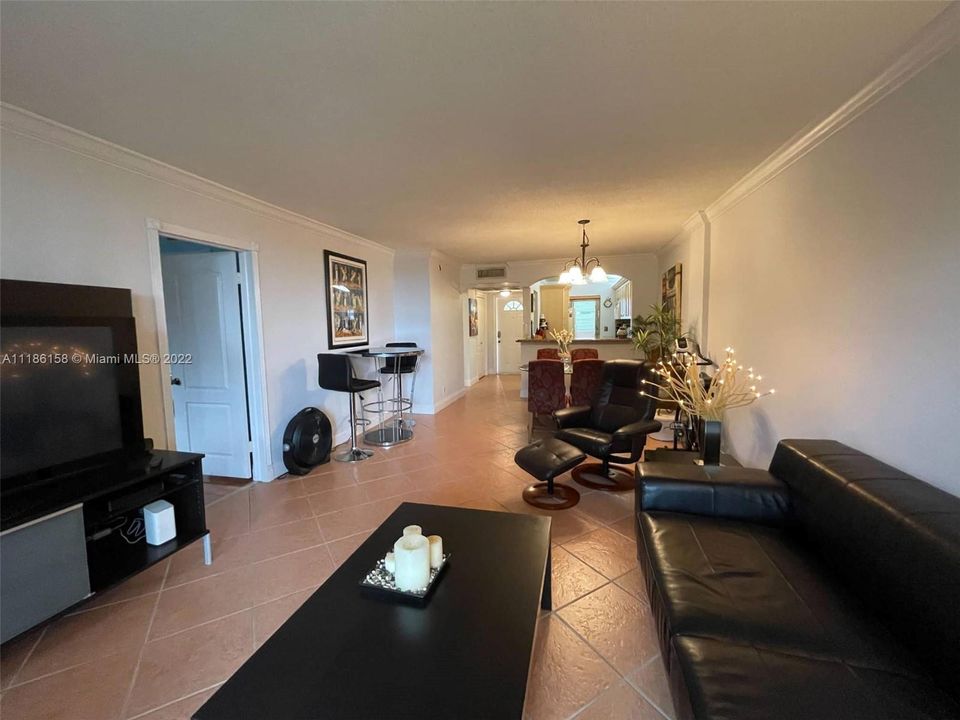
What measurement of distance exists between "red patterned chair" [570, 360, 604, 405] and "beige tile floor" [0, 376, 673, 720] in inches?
56.0

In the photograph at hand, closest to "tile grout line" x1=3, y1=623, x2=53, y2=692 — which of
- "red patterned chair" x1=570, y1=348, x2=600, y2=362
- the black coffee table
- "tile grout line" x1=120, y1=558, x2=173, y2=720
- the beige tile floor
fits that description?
the beige tile floor

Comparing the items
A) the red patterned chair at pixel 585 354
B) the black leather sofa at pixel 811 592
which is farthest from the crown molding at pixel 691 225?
the black leather sofa at pixel 811 592

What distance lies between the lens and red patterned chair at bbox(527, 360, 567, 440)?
459cm

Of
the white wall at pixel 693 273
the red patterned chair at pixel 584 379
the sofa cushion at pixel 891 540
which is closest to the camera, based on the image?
the sofa cushion at pixel 891 540

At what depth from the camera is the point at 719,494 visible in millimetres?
1925

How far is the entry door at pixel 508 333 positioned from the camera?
10.5m

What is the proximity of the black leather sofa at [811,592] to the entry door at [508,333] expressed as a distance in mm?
8684

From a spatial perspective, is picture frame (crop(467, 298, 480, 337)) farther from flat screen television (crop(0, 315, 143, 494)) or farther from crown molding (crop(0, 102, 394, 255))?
flat screen television (crop(0, 315, 143, 494))

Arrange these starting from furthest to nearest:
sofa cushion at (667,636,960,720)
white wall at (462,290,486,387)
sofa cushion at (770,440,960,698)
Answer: white wall at (462,290,486,387) < sofa cushion at (770,440,960,698) < sofa cushion at (667,636,960,720)

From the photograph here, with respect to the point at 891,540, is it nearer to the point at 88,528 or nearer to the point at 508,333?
the point at 88,528

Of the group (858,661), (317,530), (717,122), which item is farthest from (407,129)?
(858,661)

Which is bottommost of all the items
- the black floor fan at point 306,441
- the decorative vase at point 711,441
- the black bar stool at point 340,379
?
the black floor fan at point 306,441

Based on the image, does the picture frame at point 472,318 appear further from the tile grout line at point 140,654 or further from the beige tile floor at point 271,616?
the tile grout line at point 140,654

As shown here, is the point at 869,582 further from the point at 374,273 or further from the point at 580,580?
the point at 374,273
